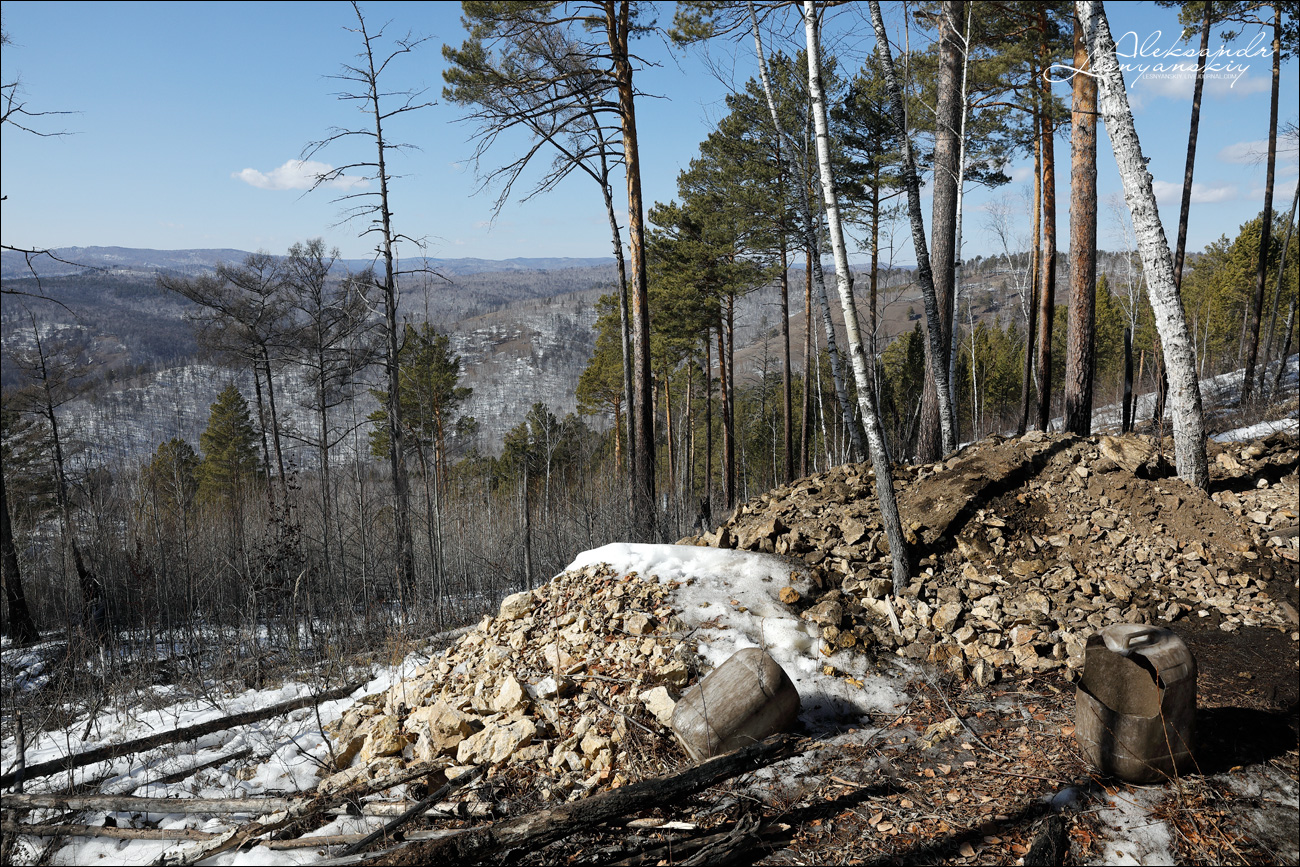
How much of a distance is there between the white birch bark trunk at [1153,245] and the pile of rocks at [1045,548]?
1.21 ft

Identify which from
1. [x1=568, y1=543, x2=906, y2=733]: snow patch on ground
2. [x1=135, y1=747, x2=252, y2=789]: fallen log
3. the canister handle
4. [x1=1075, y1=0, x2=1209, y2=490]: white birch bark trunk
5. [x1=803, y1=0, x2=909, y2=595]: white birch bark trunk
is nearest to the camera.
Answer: the canister handle

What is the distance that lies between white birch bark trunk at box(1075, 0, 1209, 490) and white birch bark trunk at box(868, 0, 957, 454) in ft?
6.55

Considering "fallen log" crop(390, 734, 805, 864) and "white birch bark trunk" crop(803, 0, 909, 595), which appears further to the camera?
"white birch bark trunk" crop(803, 0, 909, 595)

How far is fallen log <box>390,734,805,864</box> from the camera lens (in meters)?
3.04

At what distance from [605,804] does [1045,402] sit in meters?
11.4

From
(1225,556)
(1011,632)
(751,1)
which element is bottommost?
(1011,632)

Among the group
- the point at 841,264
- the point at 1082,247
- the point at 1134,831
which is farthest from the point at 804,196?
the point at 1134,831

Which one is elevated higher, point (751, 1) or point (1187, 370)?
point (751, 1)

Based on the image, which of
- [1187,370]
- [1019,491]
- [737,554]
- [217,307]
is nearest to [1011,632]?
[1019,491]

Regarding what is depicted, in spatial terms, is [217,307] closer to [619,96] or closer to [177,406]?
[619,96]

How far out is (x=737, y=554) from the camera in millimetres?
5820

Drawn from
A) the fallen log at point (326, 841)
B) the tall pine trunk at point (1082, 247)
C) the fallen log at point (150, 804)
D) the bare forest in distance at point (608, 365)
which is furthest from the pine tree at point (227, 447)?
the tall pine trunk at point (1082, 247)

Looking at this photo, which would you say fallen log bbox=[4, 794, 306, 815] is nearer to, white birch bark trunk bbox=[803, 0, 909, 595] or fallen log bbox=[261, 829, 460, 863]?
fallen log bbox=[261, 829, 460, 863]

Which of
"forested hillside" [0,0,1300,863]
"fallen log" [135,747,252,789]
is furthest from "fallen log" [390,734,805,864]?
"fallen log" [135,747,252,789]
